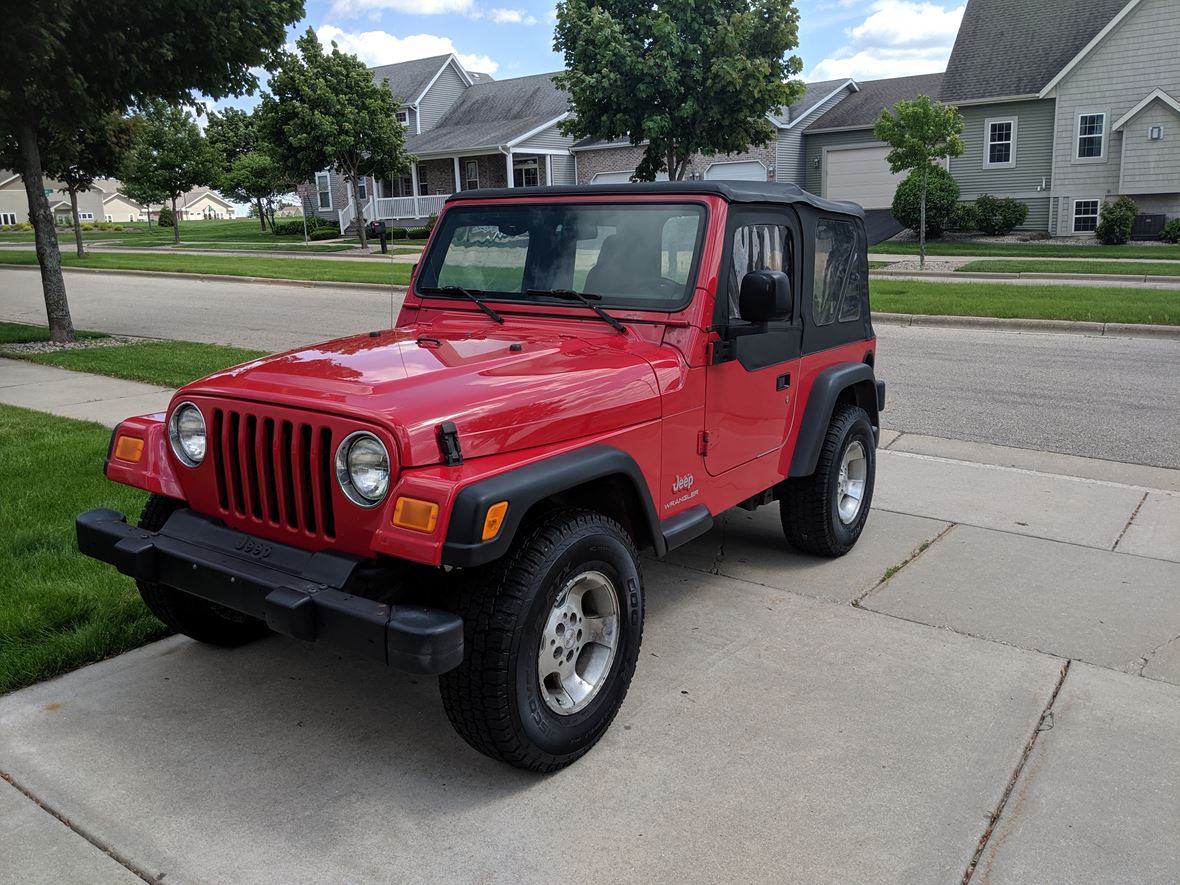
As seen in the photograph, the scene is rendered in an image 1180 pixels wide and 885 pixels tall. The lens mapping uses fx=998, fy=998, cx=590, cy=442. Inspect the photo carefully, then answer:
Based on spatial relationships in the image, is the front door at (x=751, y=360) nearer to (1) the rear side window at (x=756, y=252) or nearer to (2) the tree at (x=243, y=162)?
(1) the rear side window at (x=756, y=252)

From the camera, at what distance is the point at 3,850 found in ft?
→ 9.16

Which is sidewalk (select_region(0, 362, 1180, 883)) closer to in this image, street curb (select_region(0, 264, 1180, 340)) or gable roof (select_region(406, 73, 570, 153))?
street curb (select_region(0, 264, 1180, 340))

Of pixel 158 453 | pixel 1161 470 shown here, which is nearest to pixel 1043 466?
pixel 1161 470

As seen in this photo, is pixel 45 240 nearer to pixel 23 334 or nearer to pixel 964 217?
pixel 23 334

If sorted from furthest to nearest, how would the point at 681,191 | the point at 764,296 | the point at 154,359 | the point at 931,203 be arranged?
the point at 931,203, the point at 154,359, the point at 681,191, the point at 764,296

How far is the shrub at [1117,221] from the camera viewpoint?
26.9 m

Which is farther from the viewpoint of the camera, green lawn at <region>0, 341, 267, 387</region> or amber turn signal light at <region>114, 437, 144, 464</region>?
green lawn at <region>0, 341, 267, 387</region>

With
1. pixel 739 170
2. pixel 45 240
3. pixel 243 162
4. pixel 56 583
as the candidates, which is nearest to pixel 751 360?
pixel 56 583

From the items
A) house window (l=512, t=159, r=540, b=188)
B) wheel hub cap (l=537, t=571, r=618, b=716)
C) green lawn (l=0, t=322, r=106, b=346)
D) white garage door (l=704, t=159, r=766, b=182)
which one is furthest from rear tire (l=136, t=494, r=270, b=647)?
house window (l=512, t=159, r=540, b=188)

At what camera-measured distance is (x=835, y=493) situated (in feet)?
16.4

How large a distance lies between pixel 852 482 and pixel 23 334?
12.2 metres

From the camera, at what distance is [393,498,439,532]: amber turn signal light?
8.99 feet

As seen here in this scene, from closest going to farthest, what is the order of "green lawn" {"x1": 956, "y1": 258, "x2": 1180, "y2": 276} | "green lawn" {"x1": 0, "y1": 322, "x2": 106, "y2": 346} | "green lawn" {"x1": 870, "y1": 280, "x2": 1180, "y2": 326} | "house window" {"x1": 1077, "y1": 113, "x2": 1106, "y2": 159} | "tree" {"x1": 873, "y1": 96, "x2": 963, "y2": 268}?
1. "green lawn" {"x1": 0, "y1": 322, "x2": 106, "y2": 346}
2. "green lawn" {"x1": 870, "y1": 280, "x2": 1180, "y2": 326}
3. "green lawn" {"x1": 956, "y1": 258, "x2": 1180, "y2": 276}
4. "tree" {"x1": 873, "y1": 96, "x2": 963, "y2": 268}
5. "house window" {"x1": 1077, "y1": 113, "x2": 1106, "y2": 159}

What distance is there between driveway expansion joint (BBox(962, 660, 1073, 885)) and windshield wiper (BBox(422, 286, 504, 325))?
255 cm
